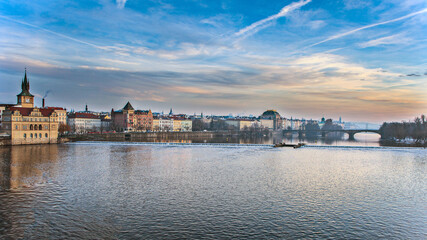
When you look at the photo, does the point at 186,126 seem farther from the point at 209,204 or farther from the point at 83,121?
the point at 209,204

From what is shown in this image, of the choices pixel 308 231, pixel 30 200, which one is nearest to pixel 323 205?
pixel 308 231

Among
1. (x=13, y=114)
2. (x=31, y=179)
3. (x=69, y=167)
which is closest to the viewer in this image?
(x=31, y=179)

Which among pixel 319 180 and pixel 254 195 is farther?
pixel 319 180

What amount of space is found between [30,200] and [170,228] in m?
8.91

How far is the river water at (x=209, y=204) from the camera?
43.7 feet

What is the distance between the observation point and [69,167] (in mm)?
29891

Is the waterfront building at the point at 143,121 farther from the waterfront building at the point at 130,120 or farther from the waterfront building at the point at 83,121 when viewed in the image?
the waterfront building at the point at 83,121

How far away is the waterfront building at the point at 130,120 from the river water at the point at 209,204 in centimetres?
10512

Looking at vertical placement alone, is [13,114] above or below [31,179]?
above

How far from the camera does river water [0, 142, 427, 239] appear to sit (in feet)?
43.7

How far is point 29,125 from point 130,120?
243 ft

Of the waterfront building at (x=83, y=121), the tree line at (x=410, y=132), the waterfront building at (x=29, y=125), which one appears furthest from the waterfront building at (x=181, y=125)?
the waterfront building at (x=29, y=125)

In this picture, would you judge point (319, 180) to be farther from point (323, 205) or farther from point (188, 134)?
point (188, 134)

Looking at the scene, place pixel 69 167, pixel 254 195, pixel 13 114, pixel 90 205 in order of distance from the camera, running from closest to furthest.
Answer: pixel 90 205, pixel 254 195, pixel 69 167, pixel 13 114
